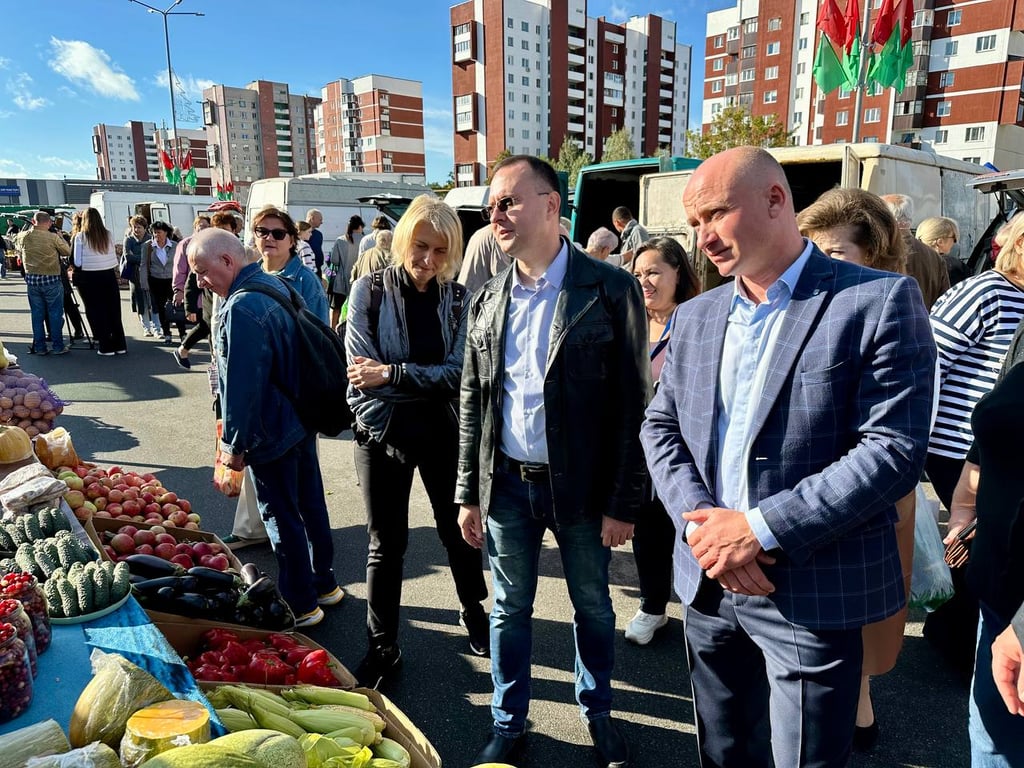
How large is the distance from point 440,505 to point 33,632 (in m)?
1.61

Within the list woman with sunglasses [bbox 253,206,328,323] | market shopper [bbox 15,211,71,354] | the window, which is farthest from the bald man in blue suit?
the window

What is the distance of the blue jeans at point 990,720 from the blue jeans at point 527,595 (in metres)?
1.10

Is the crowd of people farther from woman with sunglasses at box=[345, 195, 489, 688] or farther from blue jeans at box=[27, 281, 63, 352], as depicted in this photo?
blue jeans at box=[27, 281, 63, 352]

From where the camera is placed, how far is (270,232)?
4.33m

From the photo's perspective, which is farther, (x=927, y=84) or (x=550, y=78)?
(x=550, y=78)

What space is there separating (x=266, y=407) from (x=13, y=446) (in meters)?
1.41

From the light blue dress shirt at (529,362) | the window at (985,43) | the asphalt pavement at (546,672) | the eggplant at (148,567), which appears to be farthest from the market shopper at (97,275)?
the window at (985,43)

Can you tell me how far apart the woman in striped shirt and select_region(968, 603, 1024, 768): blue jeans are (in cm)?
123

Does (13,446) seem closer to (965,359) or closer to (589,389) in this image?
(589,389)

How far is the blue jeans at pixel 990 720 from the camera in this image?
62.1 inches

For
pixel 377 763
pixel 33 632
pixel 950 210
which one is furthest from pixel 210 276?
pixel 950 210

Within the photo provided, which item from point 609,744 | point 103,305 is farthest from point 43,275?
point 609,744

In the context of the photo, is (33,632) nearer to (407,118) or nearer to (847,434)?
(847,434)

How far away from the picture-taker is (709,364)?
1753 millimetres
